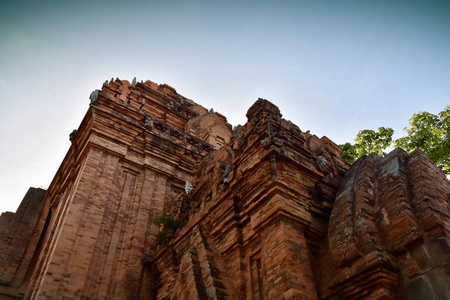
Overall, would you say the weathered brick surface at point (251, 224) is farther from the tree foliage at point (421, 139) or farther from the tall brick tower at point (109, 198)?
the tree foliage at point (421, 139)

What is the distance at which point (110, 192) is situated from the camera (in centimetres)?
1345

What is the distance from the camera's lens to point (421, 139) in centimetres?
1691

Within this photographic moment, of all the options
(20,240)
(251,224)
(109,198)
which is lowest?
(251,224)

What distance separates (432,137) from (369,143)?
290 cm

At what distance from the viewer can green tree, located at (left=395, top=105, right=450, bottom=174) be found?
52.4ft

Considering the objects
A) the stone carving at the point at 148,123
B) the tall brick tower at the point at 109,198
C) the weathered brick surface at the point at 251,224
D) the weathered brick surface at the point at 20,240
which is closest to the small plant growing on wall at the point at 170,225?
the weathered brick surface at the point at 251,224

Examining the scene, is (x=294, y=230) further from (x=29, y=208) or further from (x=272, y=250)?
(x=29, y=208)

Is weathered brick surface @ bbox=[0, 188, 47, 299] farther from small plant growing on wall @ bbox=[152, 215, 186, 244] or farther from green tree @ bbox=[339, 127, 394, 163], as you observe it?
green tree @ bbox=[339, 127, 394, 163]

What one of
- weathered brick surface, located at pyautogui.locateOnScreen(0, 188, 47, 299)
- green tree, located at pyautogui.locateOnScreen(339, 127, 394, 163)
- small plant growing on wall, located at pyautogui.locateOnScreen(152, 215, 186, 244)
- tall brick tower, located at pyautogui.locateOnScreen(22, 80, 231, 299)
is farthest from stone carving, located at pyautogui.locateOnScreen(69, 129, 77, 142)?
green tree, located at pyautogui.locateOnScreen(339, 127, 394, 163)

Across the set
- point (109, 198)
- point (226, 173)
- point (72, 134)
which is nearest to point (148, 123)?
point (72, 134)

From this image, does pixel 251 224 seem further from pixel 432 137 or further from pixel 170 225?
pixel 432 137

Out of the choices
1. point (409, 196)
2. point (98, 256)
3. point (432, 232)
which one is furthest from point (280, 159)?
point (98, 256)

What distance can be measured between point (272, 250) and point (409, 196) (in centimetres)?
279

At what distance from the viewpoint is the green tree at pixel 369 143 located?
725 inches
